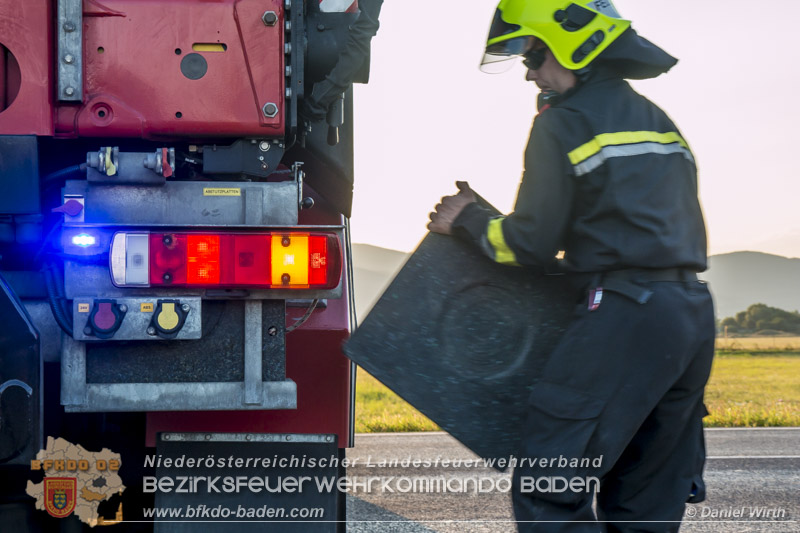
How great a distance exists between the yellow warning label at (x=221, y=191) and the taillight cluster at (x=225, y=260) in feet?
0.52

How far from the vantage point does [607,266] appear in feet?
8.82

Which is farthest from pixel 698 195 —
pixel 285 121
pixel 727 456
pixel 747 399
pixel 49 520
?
pixel 747 399

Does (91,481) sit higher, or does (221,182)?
(221,182)

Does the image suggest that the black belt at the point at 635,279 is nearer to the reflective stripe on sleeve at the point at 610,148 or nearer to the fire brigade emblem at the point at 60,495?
the reflective stripe on sleeve at the point at 610,148

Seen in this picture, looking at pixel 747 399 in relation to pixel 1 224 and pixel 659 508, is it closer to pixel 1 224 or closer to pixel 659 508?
pixel 659 508

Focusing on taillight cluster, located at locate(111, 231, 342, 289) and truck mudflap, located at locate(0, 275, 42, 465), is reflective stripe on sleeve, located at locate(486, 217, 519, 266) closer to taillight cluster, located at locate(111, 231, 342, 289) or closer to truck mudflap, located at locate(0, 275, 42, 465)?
taillight cluster, located at locate(111, 231, 342, 289)

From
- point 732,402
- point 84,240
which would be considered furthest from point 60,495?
point 732,402

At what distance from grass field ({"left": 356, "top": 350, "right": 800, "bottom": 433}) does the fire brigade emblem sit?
1624mm

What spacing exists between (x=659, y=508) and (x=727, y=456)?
17.0ft

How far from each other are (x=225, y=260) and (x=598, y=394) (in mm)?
1156

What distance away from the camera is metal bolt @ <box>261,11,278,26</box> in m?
2.75

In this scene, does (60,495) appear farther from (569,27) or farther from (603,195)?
(569,27)

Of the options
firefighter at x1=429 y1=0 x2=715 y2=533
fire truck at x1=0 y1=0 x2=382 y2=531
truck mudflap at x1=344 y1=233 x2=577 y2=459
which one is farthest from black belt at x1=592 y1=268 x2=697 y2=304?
fire truck at x1=0 y1=0 x2=382 y2=531

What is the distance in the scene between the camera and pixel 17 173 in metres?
2.69
